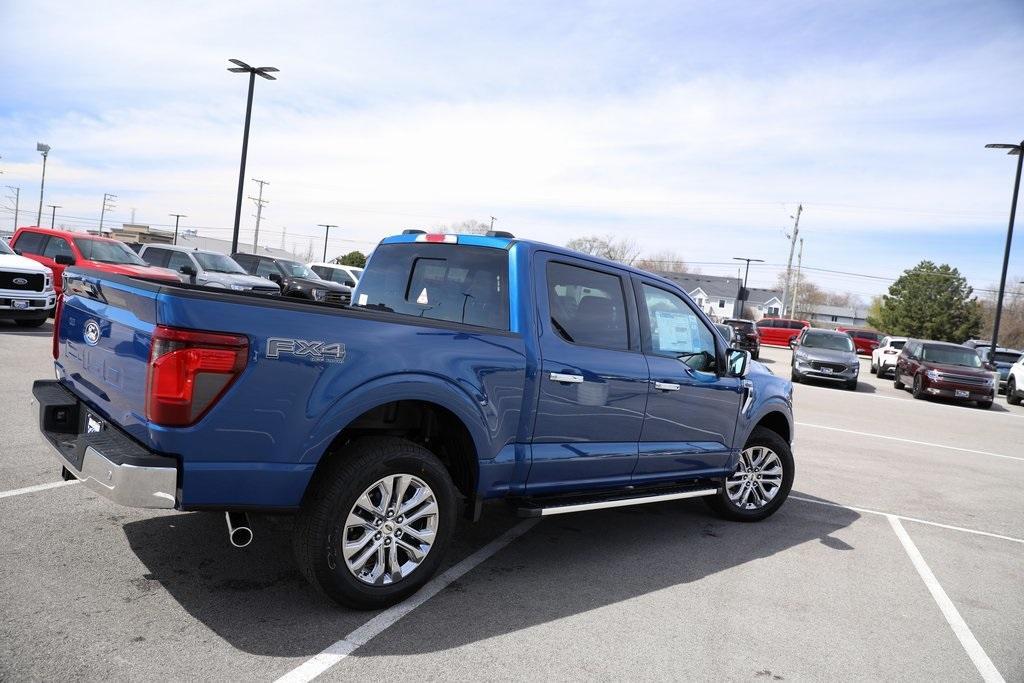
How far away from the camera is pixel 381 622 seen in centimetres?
362

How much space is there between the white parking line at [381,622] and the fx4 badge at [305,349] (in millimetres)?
1257

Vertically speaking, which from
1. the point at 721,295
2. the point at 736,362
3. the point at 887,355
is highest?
the point at 721,295

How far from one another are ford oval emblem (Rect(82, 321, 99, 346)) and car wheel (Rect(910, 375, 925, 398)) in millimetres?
19442

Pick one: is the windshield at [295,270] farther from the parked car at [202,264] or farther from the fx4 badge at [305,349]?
the fx4 badge at [305,349]

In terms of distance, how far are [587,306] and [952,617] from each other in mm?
2827

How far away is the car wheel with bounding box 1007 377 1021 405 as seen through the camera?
2030cm

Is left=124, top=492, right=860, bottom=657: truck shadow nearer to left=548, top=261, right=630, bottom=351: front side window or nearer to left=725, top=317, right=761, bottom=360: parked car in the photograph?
left=548, top=261, right=630, bottom=351: front side window

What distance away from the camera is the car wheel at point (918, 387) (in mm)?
18891

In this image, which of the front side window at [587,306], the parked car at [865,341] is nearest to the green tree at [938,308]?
the parked car at [865,341]

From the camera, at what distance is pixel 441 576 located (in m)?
4.32

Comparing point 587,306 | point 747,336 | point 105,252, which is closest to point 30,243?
point 105,252

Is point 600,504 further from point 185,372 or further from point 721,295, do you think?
point 721,295

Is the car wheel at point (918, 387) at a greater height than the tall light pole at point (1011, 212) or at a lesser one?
lesser

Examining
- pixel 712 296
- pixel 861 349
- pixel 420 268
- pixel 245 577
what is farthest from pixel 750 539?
pixel 712 296
